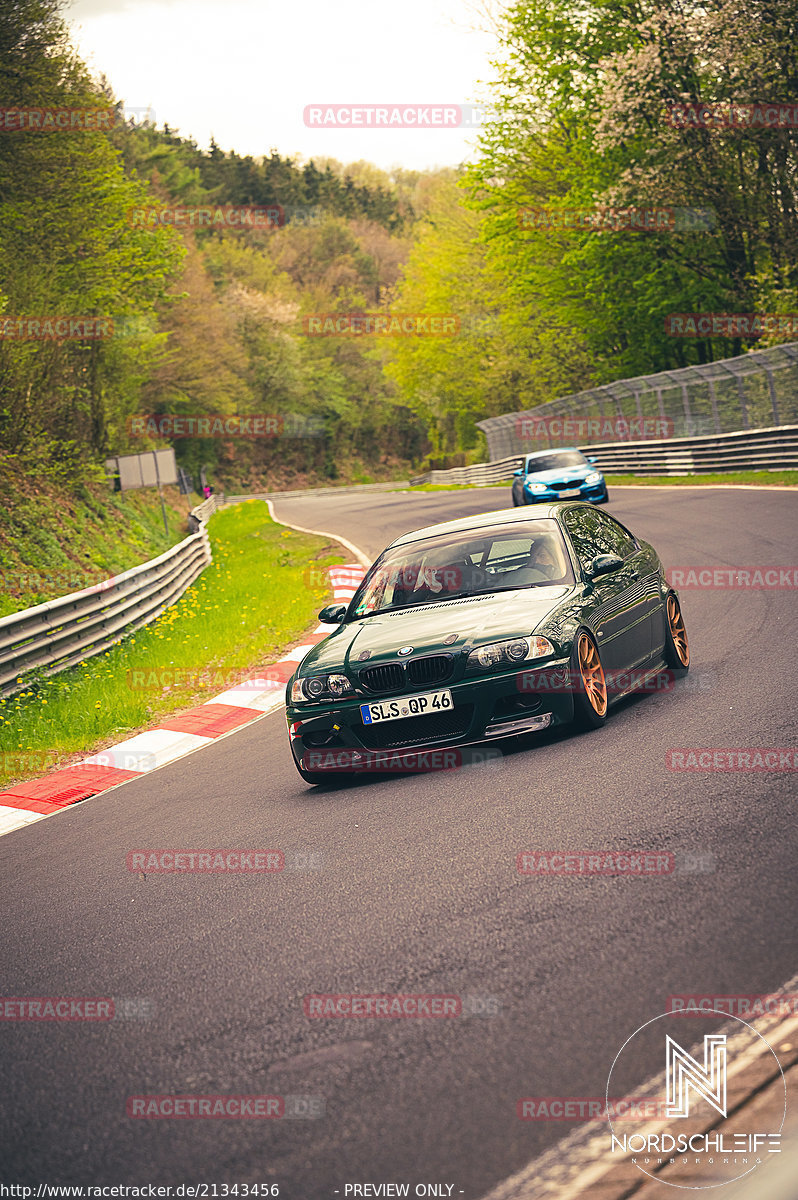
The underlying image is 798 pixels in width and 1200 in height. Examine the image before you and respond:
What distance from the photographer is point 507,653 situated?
645 cm

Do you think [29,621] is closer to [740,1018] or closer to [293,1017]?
[293,1017]

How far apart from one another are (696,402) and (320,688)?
82.3 feet

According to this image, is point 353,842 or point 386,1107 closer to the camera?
point 386,1107

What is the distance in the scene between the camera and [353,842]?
554 cm

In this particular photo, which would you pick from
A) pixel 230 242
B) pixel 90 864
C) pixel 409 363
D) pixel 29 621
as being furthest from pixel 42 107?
pixel 230 242

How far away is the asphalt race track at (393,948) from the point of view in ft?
9.43

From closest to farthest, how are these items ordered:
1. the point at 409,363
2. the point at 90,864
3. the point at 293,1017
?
the point at 293,1017 < the point at 90,864 < the point at 409,363

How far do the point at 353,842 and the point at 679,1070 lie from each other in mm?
2807

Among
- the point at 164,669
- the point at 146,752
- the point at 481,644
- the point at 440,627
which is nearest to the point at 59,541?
the point at 164,669

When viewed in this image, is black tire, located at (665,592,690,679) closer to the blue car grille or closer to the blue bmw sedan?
the blue car grille

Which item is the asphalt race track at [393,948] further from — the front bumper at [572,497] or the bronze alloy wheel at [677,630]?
the front bumper at [572,497]

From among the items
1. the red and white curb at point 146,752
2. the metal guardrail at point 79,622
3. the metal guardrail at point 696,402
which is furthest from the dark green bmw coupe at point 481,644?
the metal guardrail at point 696,402

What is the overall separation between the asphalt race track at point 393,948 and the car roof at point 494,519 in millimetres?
1658

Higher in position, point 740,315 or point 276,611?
point 740,315
